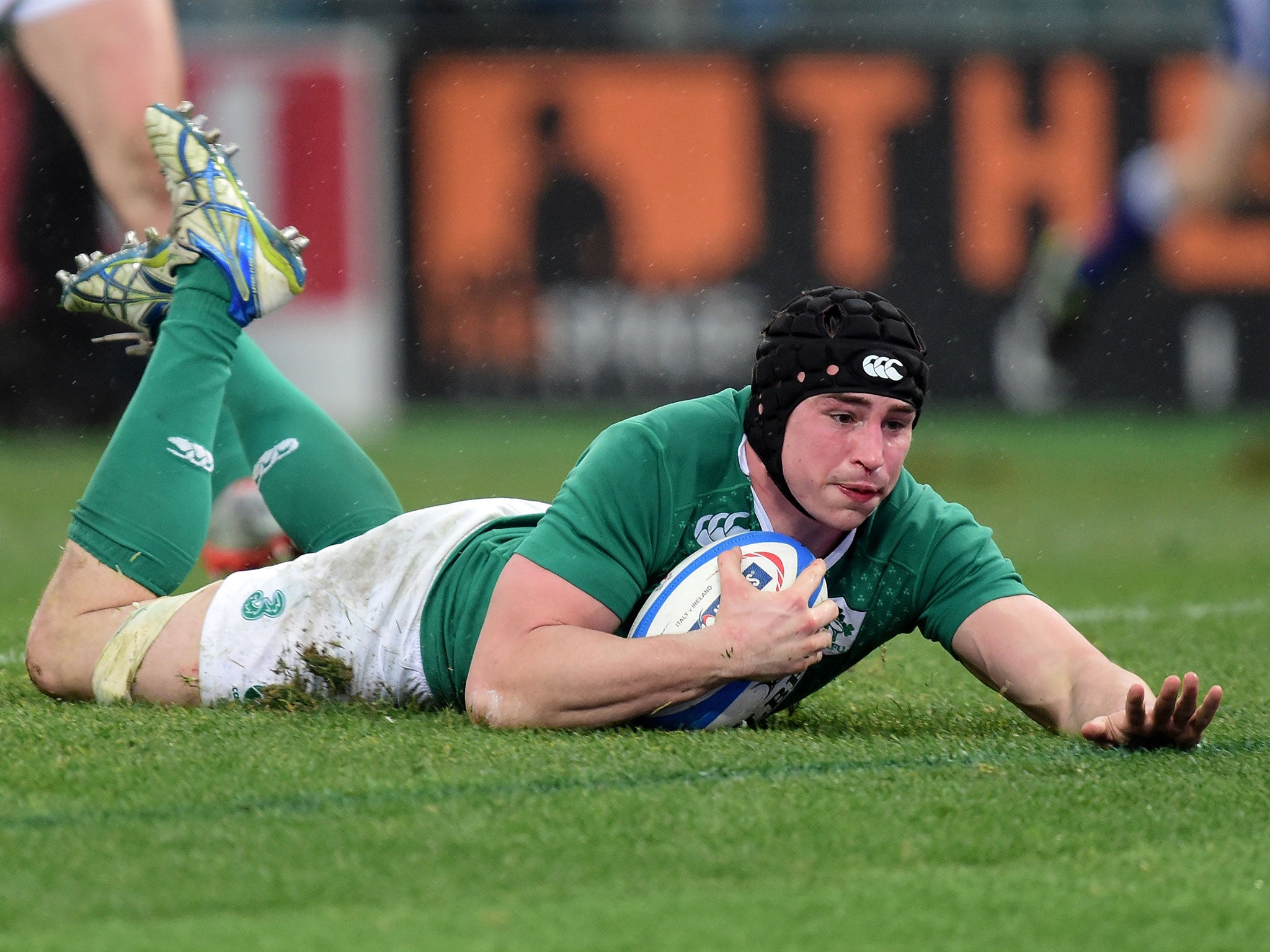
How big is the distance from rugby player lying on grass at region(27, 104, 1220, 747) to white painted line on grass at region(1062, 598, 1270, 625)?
2.50 meters

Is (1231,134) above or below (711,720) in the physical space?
above

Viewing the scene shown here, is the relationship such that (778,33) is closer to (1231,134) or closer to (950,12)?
(950,12)

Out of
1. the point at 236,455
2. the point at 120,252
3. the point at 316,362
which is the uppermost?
the point at 120,252

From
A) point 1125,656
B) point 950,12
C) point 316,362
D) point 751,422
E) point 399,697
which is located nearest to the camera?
point 751,422

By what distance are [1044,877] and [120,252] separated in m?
3.21

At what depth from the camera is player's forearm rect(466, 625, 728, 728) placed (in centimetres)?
376

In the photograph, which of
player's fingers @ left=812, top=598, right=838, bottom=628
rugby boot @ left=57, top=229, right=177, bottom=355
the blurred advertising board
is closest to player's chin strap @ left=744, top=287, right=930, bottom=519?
player's fingers @ left=812, top=598, right=838, bottom=628

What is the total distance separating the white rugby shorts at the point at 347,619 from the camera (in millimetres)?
4301

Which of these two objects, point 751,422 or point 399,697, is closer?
point 751,422

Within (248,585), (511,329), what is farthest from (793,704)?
(511,329)

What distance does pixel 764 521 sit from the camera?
400 centimetres

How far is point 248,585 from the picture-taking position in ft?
14.7

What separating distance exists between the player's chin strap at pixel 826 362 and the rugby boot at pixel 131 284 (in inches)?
71.5

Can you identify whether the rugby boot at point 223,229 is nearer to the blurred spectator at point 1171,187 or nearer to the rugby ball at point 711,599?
the rugby ball at point 711,599
